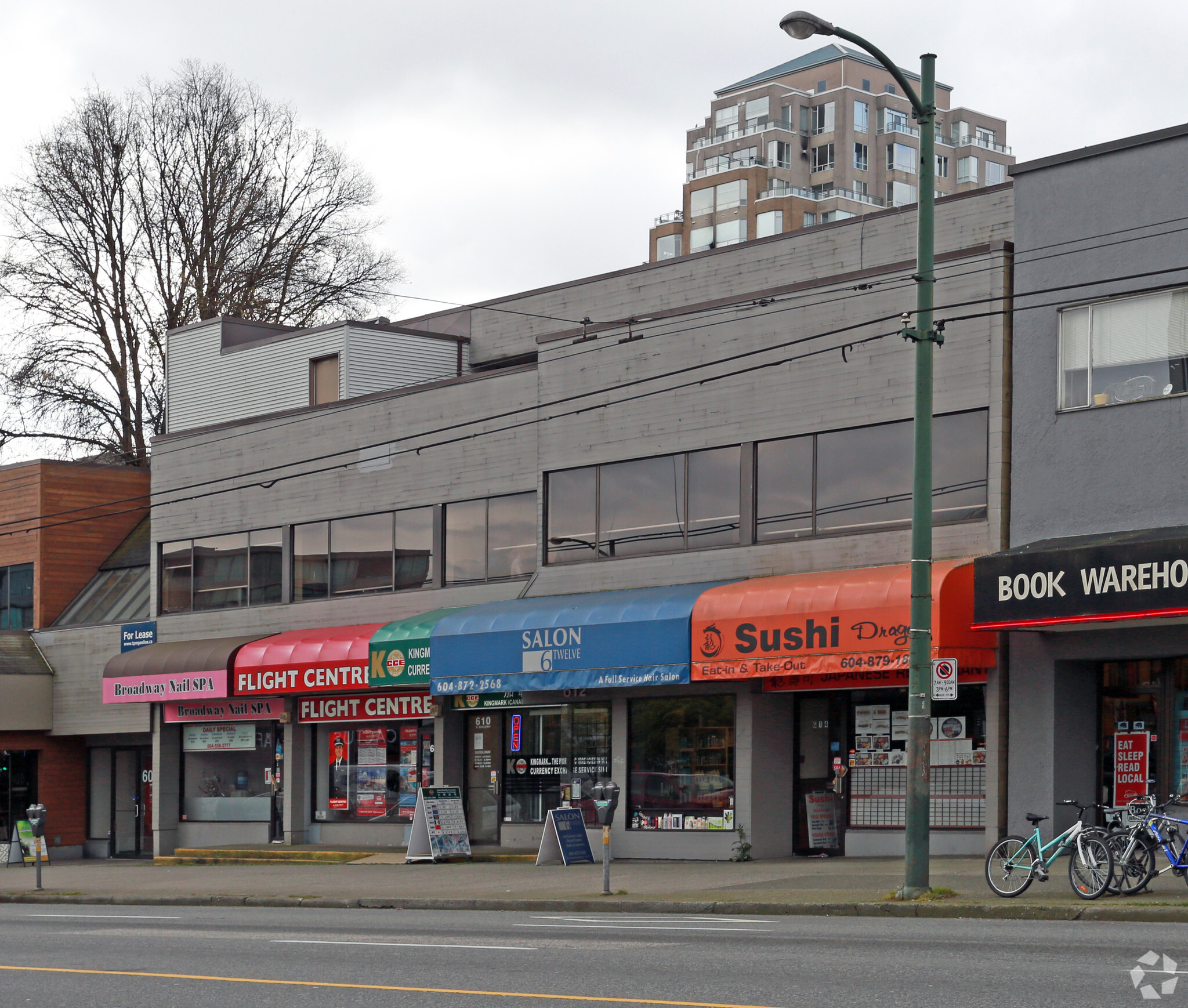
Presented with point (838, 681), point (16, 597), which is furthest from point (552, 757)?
point (16, 597)

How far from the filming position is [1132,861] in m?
15.3

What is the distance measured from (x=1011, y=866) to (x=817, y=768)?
23.7 feet

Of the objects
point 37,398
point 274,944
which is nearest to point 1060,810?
point 274,944

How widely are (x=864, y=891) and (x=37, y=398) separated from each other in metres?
32.0

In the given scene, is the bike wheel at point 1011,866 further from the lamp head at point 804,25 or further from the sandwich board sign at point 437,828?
the sandwich board sign at point 437,828

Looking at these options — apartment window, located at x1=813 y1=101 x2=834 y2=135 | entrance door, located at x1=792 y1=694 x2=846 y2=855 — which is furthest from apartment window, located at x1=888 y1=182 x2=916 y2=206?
entrance door, located at x1=792 y1=694 x2=846 y2=855

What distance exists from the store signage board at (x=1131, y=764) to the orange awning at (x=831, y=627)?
1758 millimetres

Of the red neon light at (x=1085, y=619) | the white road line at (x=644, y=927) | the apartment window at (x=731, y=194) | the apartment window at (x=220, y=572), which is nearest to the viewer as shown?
the white road line at (x=644, y=927)

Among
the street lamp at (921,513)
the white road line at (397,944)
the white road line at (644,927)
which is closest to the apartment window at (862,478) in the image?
the street lamp at (921,513)

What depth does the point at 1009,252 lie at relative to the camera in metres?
20.8

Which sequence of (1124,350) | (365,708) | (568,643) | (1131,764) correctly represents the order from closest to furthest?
(1124,350) → (1131,764) → (568,643) → (365,708)

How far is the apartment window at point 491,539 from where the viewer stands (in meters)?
26.6

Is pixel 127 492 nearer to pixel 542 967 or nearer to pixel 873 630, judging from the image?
pixel 873 630

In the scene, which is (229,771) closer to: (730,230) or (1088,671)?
(1088,671)
